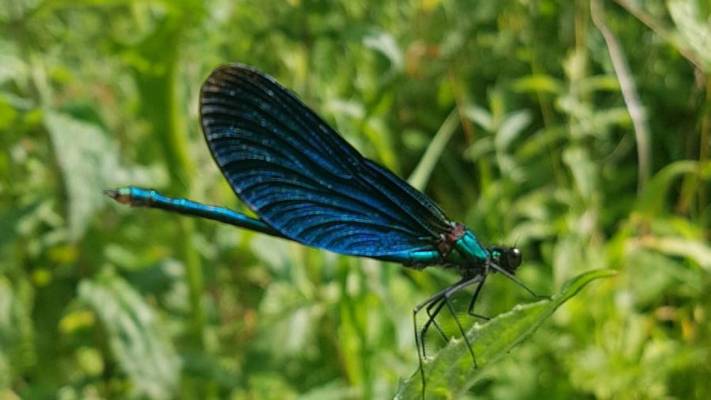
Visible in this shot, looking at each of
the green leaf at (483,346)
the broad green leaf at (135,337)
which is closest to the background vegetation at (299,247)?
the broad green leaf at (135,337)

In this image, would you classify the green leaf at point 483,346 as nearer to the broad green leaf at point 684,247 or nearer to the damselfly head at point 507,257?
the damselfly head at point 507,257

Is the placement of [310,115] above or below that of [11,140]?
below

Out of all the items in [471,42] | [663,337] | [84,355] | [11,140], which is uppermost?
[471,42]

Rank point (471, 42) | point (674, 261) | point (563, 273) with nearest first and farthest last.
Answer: point (563, 273) → point (674, 261) → point (471, 42)

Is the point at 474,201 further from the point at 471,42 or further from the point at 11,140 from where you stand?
the point at 11,140

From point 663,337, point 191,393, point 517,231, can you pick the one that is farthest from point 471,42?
point 191,393

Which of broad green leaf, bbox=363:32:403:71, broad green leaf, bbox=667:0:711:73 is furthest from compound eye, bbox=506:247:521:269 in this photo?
broad green leaf, bbox=667:0:711:73
